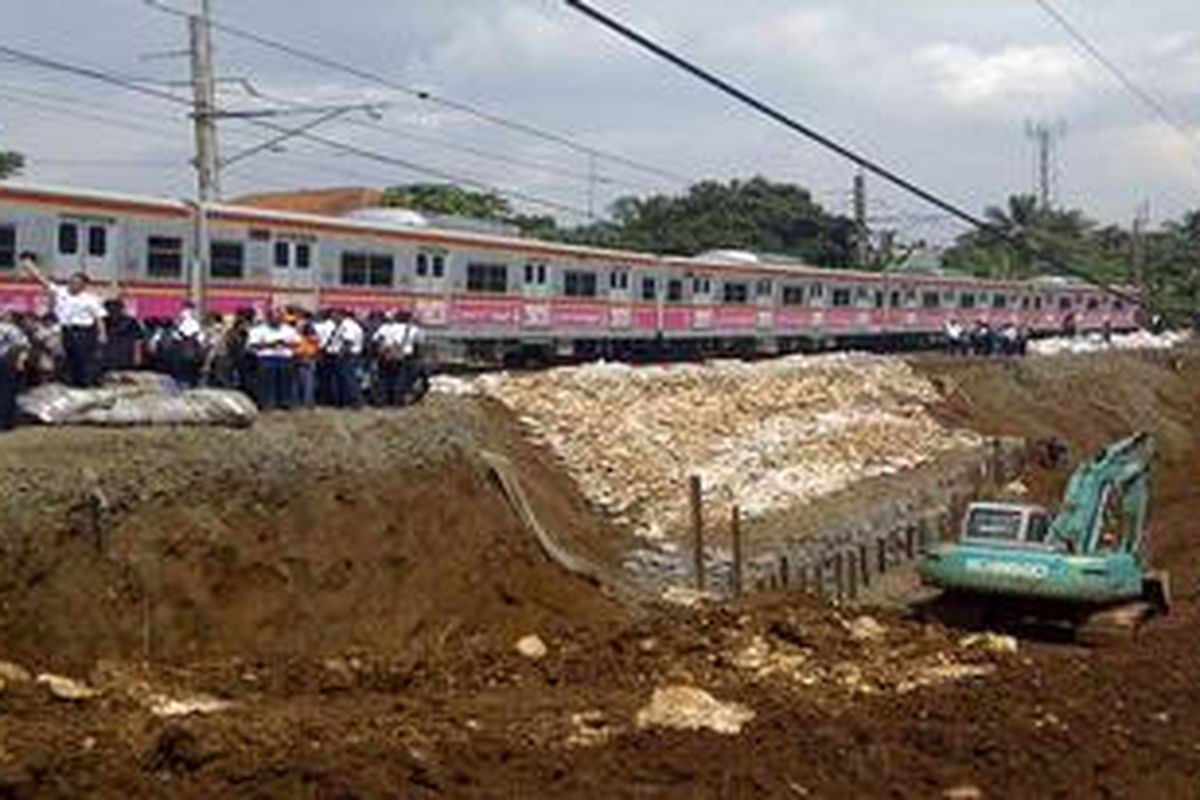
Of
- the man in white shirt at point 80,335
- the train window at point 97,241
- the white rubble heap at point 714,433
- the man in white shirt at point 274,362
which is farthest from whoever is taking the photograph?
the white rubble heap at point 714,433

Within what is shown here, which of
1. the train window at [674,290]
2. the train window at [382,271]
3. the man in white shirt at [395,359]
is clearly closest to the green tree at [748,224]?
the train window at [674,290]

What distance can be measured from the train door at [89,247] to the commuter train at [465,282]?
21 mm

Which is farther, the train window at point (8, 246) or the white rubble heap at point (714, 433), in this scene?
the white rubble heap at point (714, 433)

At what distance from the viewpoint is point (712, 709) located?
15609 millimetres

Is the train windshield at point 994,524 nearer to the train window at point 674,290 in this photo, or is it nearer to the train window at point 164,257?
the train window at point 164,257

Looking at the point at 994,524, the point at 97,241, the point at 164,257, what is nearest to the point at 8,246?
the point at 97,241

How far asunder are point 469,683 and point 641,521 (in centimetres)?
1713

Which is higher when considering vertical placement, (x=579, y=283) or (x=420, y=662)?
(x=579, y=283)

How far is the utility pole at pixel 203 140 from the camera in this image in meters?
32.4

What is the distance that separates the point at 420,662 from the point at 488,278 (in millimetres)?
24636

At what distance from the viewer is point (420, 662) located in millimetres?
18234

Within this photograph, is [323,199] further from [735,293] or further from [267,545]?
[267,545]

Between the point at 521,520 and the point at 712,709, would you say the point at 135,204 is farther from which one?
the point at 712,709

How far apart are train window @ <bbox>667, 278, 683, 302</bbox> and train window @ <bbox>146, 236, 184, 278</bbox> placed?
68.8 feet
